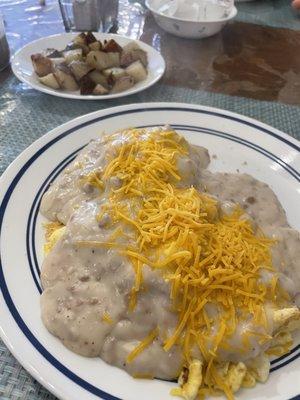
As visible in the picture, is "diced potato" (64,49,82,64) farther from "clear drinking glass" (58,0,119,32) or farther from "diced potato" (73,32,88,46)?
"clear drinking glass" (58,0,119,32)

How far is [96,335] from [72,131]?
95cm

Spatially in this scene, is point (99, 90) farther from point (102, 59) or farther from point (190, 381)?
point (190, 381)

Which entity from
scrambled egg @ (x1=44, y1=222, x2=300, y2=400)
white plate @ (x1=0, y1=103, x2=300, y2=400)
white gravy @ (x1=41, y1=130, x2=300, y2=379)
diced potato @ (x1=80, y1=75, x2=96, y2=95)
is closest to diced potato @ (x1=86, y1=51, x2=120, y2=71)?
diced potato @ (x1=80, y1=75, x2=96, y2=95)

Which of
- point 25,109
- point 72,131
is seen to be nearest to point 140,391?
point 72,131

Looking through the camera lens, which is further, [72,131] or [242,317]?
[72,131]

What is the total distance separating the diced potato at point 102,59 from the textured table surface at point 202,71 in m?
0.18

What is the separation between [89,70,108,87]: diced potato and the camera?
2163mm

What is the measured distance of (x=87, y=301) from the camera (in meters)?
1.19

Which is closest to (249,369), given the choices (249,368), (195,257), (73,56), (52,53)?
(249,368)

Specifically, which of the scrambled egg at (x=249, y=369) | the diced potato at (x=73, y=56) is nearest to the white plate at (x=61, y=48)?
the diced potato at (x=73, y=56)

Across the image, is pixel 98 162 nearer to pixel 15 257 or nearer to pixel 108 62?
pixel 15 257

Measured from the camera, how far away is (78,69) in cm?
212

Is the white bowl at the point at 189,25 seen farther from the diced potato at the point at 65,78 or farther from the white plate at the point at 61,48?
the diced potato at the point at 65,78

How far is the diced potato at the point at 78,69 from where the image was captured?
2125 mm
